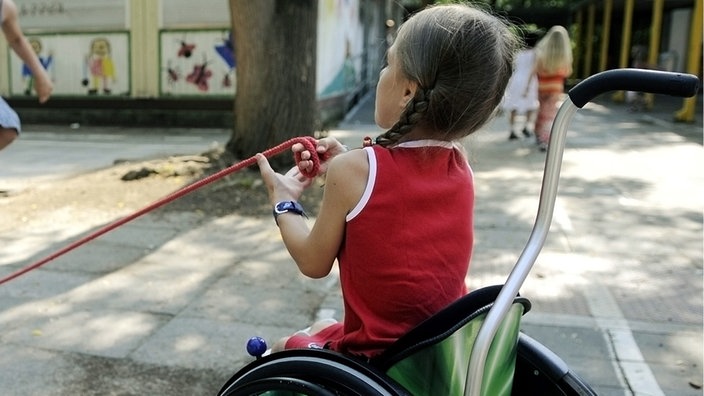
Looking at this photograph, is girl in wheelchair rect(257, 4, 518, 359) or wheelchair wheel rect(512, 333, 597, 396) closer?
girl in wheelchair rect(257, 4, 518, 359)

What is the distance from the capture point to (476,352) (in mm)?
1542

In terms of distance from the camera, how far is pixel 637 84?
1.47m

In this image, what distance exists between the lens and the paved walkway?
3.20 meters

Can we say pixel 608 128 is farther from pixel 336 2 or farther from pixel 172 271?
pixel 172 271

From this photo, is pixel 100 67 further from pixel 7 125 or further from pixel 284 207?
pixel 284 207

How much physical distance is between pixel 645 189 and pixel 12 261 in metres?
5.74

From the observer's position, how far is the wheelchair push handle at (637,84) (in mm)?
1404

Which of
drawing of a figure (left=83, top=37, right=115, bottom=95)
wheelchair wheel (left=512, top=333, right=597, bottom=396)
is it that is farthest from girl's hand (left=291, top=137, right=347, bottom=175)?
drawing of a figure (left=83, top=37, right=115, bottom=95)

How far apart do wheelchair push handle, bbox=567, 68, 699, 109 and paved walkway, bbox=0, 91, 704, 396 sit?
43cm

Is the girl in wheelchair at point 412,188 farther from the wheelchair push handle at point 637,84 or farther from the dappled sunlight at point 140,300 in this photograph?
the dappled sunlight at point 140,300

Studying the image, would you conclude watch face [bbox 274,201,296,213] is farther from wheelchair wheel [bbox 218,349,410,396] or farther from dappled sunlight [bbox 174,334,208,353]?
dappled sunlight [bbox 174,334,208,353]

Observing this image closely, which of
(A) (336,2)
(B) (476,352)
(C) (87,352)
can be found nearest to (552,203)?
(B) (476,352)

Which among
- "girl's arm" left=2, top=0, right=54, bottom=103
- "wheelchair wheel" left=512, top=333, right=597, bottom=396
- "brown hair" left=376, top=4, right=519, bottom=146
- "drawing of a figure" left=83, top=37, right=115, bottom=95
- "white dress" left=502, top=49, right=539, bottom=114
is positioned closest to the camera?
"brown hair" left=376, top=4, right=519, bottom=146

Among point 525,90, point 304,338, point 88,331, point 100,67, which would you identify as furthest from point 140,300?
point 100,67
